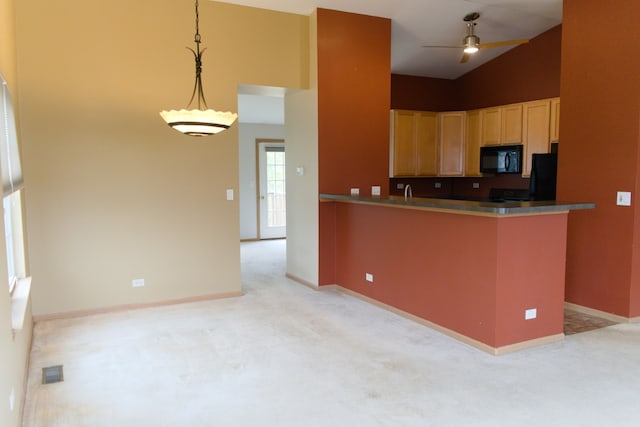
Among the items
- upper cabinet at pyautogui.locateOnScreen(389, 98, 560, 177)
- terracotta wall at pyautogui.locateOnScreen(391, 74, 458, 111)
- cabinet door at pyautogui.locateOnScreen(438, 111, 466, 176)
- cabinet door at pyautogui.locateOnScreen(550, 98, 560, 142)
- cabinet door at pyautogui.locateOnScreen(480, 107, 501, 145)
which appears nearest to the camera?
cabinet door at pyautogui.locateOnScreen(550, 98, 560, 142)

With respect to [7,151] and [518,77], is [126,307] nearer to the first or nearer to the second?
[7,151]

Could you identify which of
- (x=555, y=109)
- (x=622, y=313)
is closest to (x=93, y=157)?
(x=622, y=313)

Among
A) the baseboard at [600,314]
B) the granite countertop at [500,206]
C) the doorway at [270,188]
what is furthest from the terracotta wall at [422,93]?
the baseboard at [600,314]

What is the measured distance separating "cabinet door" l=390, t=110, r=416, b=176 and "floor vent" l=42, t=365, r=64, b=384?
199 inches

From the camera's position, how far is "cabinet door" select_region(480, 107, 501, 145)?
6.64m

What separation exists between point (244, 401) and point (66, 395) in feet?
3.51

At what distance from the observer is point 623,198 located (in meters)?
4.04

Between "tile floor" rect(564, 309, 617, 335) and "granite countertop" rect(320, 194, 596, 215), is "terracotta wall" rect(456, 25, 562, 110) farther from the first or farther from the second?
"granite countertop" rect(320, 194, 596, 215)

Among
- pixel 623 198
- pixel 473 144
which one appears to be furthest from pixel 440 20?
pixel 623 198

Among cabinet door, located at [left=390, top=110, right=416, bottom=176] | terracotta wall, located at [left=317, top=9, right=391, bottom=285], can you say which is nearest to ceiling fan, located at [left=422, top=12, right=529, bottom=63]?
terracotta wall, located at [left=317, top=9, right=391, bottom=285]

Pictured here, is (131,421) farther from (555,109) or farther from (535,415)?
(555,109)

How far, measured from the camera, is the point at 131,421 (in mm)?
2502

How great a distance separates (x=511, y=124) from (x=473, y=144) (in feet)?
2.44

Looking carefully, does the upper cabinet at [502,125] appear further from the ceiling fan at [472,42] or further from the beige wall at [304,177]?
the beige wall at [304,177]
